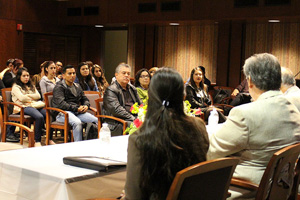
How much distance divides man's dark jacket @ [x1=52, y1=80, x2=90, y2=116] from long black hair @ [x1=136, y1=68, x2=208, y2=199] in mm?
4380

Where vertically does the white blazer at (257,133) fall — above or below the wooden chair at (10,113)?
above

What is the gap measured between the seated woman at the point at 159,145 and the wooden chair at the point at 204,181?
14 cm

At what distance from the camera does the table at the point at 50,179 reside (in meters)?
2.36

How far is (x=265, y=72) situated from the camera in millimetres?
2611

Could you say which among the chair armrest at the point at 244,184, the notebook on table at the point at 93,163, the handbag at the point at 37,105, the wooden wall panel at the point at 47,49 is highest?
the wooden wall panel at the point at 47,49

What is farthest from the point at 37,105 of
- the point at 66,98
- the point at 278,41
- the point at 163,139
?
the point at 278,41

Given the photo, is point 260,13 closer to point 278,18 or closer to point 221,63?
point 278,18

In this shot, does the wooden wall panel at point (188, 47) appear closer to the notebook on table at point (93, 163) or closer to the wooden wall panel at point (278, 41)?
the wooden wall panel at point (278, 41)

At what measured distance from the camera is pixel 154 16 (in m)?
10.8

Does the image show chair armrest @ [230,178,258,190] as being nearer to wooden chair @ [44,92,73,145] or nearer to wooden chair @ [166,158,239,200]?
wooden chair @ [166,158,239,200]

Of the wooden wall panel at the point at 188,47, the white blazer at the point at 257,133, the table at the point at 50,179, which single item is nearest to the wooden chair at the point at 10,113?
the table at the point at 50,179

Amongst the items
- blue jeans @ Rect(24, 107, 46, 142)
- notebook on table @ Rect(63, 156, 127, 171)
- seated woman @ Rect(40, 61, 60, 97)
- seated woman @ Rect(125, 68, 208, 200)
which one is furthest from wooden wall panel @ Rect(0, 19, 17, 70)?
seated woman @ Rect(125, 68, 208, 200)

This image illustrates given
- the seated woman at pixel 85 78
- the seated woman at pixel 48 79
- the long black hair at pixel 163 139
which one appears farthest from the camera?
the seated woman at pixel 85 78

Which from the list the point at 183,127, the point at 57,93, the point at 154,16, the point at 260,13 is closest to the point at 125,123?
the point at 57,93
